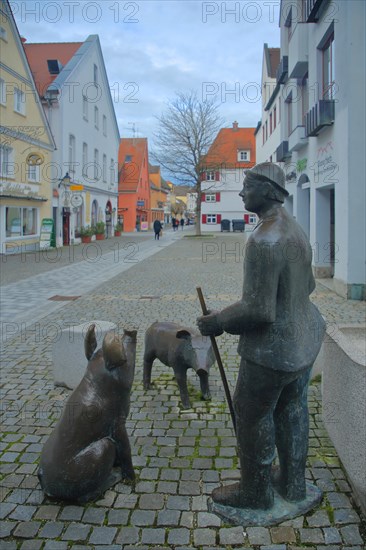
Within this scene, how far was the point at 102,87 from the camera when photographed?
3841 centimetres

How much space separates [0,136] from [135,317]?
16.0 metres

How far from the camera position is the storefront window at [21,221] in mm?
23728

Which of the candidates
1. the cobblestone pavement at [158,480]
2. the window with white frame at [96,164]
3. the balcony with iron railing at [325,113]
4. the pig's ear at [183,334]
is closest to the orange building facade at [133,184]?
the window with white frame at [96,164]

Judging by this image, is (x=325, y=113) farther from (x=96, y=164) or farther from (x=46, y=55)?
(x=46, y=55)

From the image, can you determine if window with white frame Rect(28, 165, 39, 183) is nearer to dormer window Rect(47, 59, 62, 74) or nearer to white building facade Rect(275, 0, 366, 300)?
dormer window Rect(47, 59, 62, 74)

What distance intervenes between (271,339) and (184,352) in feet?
7.58

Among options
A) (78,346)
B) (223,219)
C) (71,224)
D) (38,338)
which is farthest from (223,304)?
(223,219)

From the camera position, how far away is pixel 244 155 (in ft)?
180

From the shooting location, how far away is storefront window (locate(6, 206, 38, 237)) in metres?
23.7

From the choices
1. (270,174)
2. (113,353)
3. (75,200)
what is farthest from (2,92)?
(270,174)

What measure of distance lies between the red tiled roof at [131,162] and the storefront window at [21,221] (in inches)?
1187

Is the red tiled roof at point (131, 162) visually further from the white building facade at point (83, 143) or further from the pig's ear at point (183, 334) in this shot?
the pig's ear at point (183, 334)

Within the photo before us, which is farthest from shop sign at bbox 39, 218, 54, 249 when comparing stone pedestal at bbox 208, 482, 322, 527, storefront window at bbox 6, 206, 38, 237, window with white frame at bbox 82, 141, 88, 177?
stone pedestal at bbox 208, 482, 322, 527

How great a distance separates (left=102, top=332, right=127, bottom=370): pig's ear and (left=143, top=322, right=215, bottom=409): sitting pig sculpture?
169 centimetres
